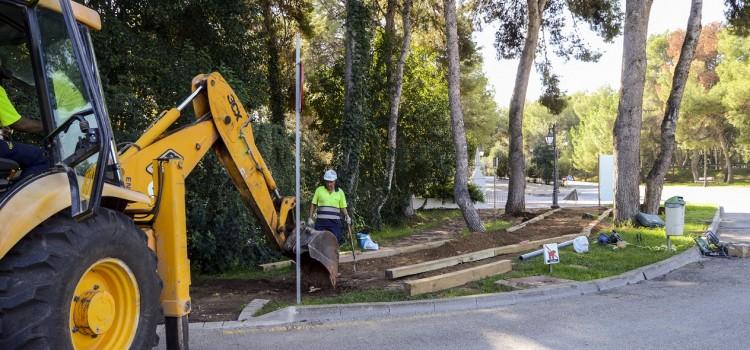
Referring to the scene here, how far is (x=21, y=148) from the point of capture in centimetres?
383

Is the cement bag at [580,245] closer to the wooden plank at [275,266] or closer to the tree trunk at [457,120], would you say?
the tree trunk at [457,120]

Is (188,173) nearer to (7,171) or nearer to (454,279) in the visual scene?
(7,171)

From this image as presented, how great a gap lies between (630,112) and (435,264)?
8825 mm

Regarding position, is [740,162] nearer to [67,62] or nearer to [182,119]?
[182,119]

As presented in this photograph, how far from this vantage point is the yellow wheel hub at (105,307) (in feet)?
10.9

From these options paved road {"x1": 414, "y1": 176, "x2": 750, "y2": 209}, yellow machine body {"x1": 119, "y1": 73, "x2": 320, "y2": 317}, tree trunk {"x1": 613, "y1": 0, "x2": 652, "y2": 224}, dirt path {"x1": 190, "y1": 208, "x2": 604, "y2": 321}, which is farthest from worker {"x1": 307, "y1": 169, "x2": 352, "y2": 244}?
paved road {"x1": 414, "y1": 176, "x2": 750, "y2": 209}

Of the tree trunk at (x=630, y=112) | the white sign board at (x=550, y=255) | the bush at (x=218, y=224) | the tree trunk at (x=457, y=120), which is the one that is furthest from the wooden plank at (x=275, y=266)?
the tree trunk at (x=630, y=112)

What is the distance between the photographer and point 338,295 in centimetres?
770

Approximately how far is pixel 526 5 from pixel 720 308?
1733 centimetres

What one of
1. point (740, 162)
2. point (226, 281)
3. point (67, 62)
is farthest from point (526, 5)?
point (740, 162)

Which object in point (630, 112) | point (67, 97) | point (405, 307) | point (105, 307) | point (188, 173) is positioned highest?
point (630, 112)

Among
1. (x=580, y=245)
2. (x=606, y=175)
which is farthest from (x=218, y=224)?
(x=606, y=175)

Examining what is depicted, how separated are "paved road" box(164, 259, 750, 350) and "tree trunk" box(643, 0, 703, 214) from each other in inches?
366

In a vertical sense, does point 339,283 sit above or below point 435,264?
below
